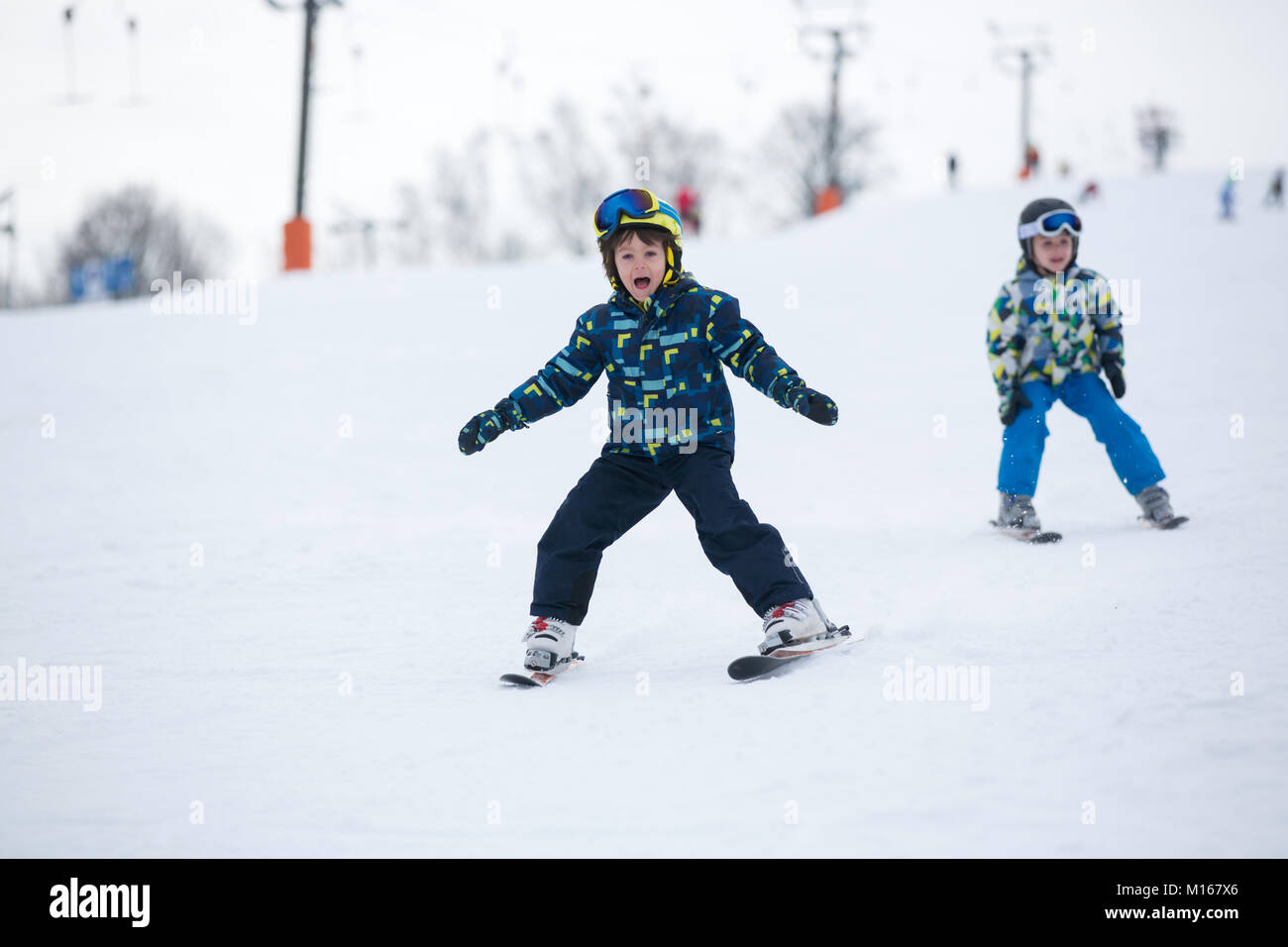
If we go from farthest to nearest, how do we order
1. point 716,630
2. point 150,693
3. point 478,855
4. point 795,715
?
point 716,630, point 150,693, point 795,715, point 478,855

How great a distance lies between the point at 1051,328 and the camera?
5.34 meters

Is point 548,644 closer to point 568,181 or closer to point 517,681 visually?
point 517,681

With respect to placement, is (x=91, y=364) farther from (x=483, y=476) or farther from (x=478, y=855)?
(x=478, y=855)

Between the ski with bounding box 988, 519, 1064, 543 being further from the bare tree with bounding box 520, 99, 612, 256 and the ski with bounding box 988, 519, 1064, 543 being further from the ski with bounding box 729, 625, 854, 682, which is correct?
the bare tree with bounding box 520, 99, 612, 256

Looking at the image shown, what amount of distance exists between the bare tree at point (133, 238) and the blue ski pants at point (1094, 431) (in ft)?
158

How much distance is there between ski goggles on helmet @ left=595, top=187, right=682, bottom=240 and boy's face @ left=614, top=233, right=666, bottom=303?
56 mm

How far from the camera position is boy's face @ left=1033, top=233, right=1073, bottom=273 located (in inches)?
206

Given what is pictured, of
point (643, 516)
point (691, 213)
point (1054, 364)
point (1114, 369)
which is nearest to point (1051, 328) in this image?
point (1054, 364)

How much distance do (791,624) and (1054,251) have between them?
8.64 feet

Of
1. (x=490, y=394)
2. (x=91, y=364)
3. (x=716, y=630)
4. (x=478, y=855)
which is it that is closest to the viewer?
(x=478, y=855)

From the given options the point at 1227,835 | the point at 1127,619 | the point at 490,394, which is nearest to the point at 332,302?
the point at 490,394

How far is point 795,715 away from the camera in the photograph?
299 centimetres

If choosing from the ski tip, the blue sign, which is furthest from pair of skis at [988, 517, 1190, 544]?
the blue sign

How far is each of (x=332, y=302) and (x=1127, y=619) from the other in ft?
36.1
